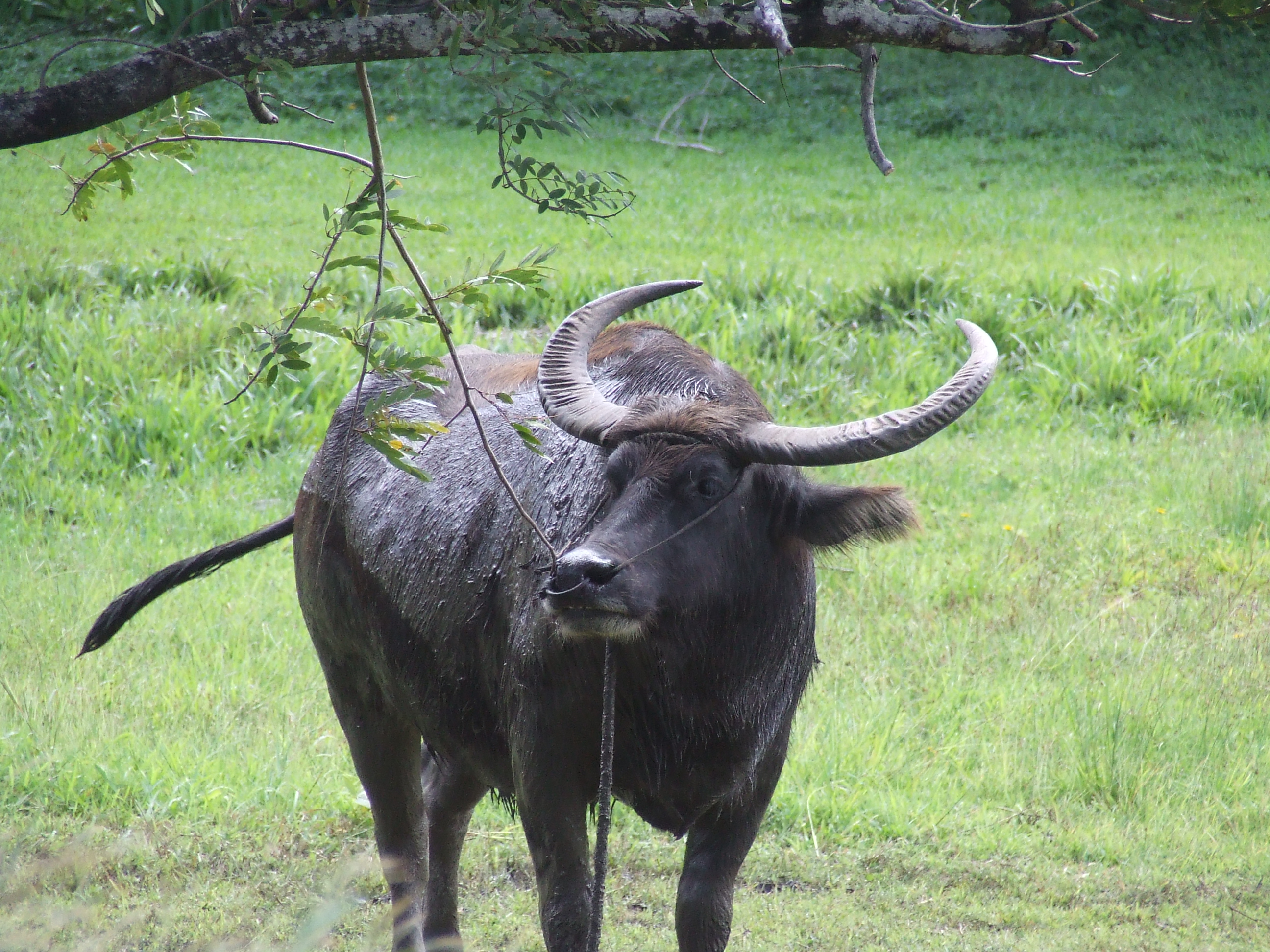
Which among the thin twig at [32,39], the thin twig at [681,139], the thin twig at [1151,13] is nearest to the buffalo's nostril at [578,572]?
the thin twig at [32,39]

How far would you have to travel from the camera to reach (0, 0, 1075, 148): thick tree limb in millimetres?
2092

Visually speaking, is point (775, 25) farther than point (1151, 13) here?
No

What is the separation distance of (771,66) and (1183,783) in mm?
15648

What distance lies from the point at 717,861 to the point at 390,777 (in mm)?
1143

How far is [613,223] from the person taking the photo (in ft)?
44.4

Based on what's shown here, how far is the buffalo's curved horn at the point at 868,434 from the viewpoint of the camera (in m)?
2.75

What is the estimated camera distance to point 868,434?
276cm

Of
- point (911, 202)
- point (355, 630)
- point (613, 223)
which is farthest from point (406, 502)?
point (911, 202)

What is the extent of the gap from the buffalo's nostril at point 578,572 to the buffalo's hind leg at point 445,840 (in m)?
1.47

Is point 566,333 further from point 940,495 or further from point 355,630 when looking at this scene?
point 940,495

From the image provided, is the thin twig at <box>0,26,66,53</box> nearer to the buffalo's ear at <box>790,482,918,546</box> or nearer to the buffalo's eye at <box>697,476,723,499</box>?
the buffalo's eye at <box>697,476,723,499</box>

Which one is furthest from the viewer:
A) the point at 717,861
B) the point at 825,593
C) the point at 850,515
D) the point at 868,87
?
the point at 825,593

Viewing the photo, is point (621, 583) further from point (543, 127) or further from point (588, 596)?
point (543, 127)

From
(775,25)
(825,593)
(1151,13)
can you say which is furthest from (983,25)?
(825,593)
